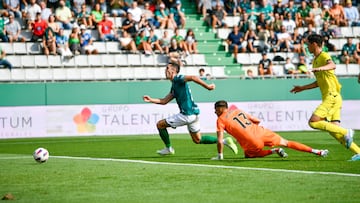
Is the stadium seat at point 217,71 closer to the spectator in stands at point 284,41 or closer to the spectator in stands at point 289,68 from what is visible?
the spectator in stands at point 289,68

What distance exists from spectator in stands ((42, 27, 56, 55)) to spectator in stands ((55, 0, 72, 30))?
4.26 feet

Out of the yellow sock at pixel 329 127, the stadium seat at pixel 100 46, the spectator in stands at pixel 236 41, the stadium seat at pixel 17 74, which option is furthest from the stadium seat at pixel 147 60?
the yellow sock at pixel 329 127

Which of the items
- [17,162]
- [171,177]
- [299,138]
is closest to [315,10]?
[299,138]

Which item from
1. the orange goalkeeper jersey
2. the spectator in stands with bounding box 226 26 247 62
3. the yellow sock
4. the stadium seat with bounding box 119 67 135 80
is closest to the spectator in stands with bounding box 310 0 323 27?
the spectator in stands with bounding box 226 26 247 62

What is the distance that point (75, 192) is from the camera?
11.9m

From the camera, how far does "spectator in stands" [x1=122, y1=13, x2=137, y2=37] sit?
34469 mm

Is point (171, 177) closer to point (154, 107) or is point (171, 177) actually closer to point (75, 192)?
point (75, 192)

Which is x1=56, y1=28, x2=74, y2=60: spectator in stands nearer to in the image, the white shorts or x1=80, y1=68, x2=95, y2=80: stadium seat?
x1=80, y1=68, x2=95, y2=80: stadium seat

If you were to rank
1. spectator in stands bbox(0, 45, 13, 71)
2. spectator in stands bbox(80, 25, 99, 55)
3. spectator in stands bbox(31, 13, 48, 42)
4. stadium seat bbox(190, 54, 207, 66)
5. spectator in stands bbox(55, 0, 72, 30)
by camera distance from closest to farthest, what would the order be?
spectator in stands bbox(0, 45, 13, 71) → spectator in stands bbox(31, 13, 48, 42) → spectator in stands bbox(80, 25, 99, 55) → spectator in stands bbox(55, 0, 72, 30) → stadium seat bbox(190, 54, 207, 66)

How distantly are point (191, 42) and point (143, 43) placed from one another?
7.12ft

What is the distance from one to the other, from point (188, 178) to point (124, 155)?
6.05 metres

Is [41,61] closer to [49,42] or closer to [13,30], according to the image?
[49,42]

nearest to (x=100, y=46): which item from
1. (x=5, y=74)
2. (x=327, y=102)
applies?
(x=5, y=74)

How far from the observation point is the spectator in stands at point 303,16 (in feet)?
126
